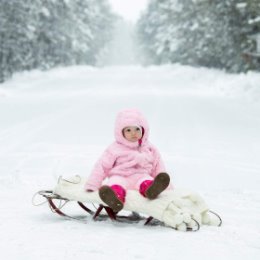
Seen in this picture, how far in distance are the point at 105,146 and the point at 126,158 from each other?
4.80m

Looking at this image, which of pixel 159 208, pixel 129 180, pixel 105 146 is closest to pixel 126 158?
pixel 129 180

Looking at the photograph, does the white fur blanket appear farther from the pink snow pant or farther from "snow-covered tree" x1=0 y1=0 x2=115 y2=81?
"snow-covered tree" x1=0 y1=0 x2=115 y2=81

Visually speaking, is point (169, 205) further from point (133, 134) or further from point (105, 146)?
point (105, 146)

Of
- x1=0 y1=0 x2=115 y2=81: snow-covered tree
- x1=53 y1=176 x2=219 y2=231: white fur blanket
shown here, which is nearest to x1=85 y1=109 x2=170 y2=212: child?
x1=53 y1=176 x2=219 y2=231: white fur blanket

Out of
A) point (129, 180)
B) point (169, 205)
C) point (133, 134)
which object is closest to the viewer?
point (169, 205)

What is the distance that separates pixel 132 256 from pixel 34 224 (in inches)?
50.9

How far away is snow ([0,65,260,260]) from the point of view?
389 centimetres

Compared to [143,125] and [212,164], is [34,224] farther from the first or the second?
[212,164]

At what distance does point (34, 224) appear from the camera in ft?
15.3

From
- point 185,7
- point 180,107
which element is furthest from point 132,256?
point 185,7

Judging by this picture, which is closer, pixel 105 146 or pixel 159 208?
pixel 159 208

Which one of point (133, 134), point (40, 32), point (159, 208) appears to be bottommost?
point (159, 208)

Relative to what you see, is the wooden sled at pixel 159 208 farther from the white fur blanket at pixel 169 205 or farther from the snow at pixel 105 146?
the snow at pixel 105 146

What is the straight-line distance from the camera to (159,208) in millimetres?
4602
